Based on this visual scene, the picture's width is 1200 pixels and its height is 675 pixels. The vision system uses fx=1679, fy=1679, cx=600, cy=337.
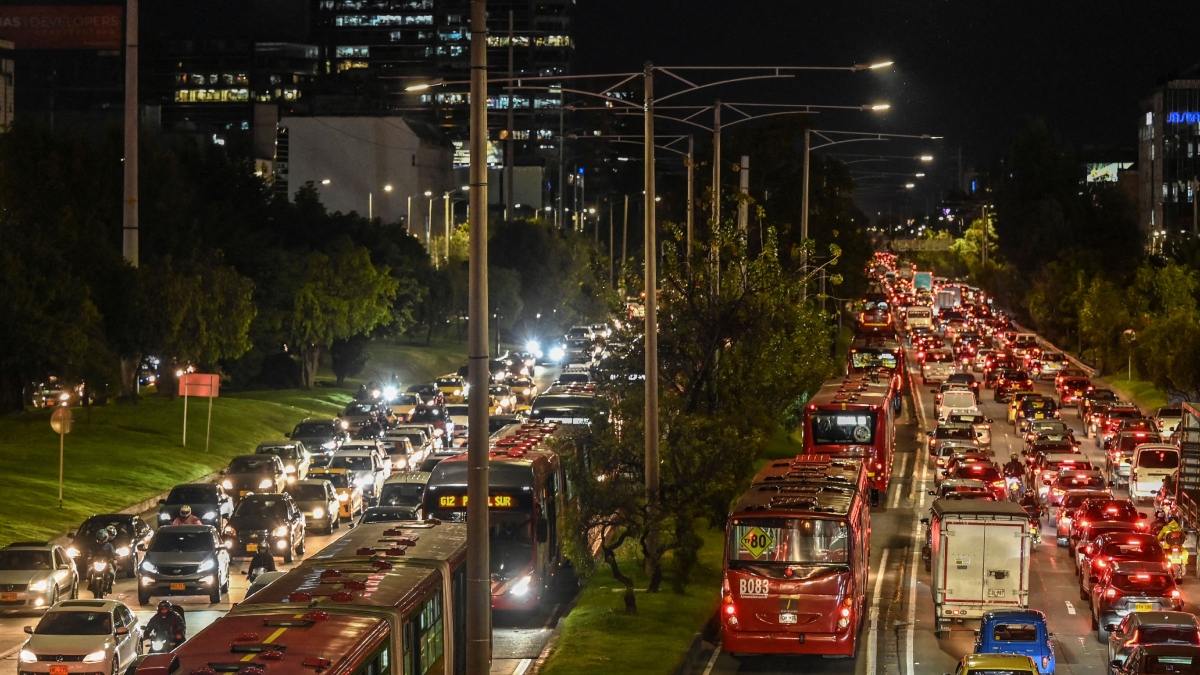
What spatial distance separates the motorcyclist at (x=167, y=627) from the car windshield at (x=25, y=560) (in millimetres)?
6962

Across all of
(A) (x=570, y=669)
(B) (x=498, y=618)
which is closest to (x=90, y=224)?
(B) (x=498, y=618)

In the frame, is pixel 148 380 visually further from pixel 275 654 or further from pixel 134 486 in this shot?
pixel 275 654

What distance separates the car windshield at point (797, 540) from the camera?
23375 millimetres

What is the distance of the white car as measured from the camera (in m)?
22.7

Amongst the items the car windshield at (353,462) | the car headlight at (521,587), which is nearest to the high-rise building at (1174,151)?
the car windshield at (353,462)

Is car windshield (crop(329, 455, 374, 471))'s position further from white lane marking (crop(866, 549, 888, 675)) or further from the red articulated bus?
the red articulated bus

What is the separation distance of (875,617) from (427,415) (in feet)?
115

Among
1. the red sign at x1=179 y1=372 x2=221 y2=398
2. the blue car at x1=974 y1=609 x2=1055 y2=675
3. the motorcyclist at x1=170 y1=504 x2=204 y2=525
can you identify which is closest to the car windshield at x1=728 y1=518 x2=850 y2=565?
the blue car at x1=974 y1=609 x2=1055 y2=675

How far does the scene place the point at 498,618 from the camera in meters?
28.6

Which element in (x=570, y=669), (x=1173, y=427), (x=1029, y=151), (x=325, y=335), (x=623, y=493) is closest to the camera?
(x=570, y=669)

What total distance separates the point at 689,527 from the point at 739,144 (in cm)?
7141

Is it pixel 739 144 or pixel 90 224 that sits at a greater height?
pixel 739 144

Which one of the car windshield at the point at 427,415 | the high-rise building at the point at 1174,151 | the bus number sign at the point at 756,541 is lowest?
the car windshield at the point at 427,415

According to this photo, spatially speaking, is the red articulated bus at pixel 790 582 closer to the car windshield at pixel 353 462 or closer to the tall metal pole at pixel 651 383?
the tall metal pole at pixel 651 383
